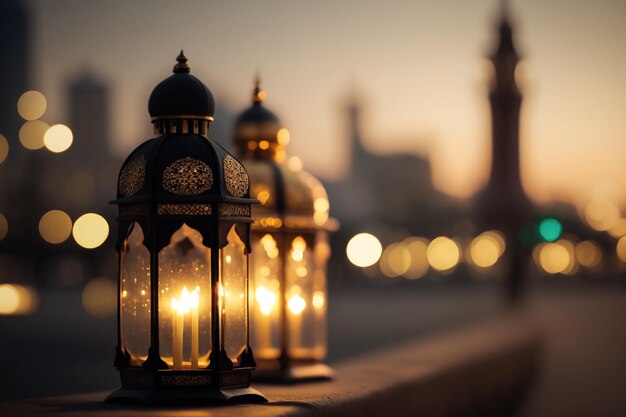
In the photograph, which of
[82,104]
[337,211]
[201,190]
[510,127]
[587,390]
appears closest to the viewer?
[201,190]

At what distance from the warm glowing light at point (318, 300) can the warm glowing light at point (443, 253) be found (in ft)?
494

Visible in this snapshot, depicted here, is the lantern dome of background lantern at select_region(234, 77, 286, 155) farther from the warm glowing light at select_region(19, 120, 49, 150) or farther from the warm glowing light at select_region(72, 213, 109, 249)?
the warm glowing light at select_region(19, 120, 49, 150)

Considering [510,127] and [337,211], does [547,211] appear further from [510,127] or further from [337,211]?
[337,211]

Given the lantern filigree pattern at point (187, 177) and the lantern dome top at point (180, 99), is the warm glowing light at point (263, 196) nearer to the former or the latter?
the lantern dome top at point (180, 99)

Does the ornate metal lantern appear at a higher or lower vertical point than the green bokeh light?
lower

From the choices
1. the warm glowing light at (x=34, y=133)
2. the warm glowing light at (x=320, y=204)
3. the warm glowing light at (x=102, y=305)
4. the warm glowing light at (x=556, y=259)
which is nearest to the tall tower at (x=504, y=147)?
the warm glowing light at (x=102, y=305)

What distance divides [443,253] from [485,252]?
12396 millimetres

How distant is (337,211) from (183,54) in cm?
13869

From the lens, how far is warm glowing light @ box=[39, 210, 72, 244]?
99000 millimetres

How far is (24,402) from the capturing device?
30.3 ft

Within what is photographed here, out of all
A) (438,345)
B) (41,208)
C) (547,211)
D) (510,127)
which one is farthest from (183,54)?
(41,208)

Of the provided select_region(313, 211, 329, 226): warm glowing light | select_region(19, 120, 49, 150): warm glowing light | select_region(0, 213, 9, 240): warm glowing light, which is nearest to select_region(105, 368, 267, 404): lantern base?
select_region(313, 211, 329, 226): warm glowing light


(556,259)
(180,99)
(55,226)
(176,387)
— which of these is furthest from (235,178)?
(556,259)

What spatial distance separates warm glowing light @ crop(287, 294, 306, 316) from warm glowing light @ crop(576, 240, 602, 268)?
153 meters
